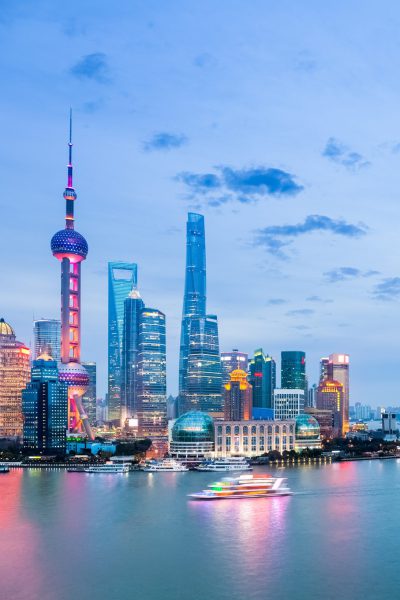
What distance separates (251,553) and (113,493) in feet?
99.7

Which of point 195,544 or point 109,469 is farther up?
point 195,544

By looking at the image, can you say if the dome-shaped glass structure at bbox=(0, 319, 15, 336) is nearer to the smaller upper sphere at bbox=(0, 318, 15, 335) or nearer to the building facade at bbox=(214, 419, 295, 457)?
the smaller upper sphere at bbox=(0, 318, 15, 335)

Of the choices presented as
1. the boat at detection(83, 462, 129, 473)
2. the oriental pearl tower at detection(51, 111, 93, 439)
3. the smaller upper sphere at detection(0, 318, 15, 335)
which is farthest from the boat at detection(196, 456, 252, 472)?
the smaller upper sphere at detection(0, 318, 15, 335)

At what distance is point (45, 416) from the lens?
13125cm

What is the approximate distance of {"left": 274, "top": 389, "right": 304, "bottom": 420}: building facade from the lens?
157 metres

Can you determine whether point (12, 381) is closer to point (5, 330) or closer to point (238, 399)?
point (5, 330)

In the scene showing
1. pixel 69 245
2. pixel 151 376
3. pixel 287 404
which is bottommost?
pixel 287 404

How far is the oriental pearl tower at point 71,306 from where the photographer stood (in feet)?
527

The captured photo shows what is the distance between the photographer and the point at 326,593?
36.3m

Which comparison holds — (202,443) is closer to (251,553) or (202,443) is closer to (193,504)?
(193,504)

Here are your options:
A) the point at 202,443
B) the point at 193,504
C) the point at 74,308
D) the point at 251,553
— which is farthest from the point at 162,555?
the point at 74,308

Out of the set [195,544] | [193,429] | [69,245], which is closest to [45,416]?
[193,429]

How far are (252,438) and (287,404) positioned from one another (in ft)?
131

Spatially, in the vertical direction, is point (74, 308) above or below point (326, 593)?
above
